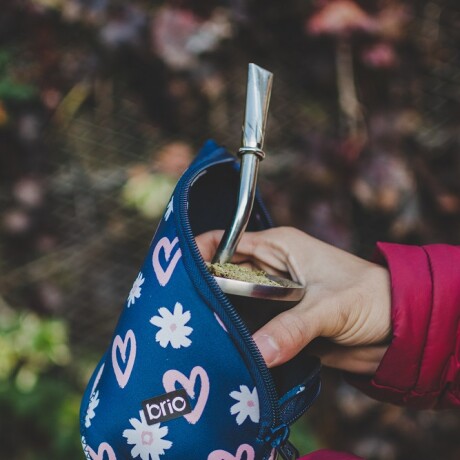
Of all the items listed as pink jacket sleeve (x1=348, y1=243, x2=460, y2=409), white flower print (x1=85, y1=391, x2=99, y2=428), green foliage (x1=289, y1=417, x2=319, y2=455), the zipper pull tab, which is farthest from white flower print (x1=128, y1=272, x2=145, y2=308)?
green foliage (x1=289, y1=417, x2=319, y2=455)

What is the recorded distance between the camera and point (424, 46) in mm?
1324

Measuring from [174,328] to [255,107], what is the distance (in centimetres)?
25

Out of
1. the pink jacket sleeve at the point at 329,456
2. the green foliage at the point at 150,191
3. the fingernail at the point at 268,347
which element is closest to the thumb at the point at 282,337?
the fingernail at the point at 268,347

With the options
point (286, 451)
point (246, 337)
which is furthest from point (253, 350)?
point (286, 451)

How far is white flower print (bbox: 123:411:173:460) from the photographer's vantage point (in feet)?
1.82

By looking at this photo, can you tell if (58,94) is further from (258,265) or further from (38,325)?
(258,265)

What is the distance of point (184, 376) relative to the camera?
1.78 feet

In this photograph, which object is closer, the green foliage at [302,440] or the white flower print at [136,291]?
the white flower print at [136,291]

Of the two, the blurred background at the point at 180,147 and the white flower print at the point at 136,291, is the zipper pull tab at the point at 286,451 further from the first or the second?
the blurred background at the point at 180,147

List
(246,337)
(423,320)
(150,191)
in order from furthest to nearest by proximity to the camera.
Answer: (150,191)
(423,320)
(246,337)

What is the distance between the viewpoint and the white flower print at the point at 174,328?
542 mm

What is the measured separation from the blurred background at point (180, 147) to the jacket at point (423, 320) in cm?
55

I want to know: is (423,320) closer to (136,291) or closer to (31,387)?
(136,291)

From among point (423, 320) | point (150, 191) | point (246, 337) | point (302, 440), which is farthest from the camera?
point (150, 191)
